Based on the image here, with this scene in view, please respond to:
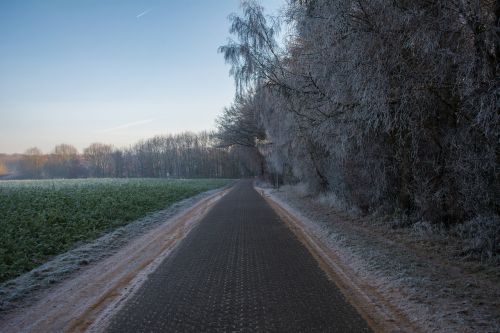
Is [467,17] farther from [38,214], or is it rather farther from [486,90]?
[38,214]

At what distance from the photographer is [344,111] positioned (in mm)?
9008

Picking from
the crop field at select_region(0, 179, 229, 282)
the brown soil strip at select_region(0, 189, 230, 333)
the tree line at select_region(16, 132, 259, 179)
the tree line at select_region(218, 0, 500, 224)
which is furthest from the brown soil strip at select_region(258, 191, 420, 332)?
the tree line at select_region(16, 132, 259, 179)

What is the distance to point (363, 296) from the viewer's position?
4949 millimetres

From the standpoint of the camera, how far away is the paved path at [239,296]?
417cm

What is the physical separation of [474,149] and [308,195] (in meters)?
15.7

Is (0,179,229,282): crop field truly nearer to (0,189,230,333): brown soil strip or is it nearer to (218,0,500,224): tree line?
(0,189,230,333): brown soil strip

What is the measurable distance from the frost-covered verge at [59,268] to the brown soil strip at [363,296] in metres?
4.99

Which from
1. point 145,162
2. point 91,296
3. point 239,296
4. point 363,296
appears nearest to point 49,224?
point 91,296

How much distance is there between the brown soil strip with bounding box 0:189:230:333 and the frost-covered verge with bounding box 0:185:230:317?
0.95 feet

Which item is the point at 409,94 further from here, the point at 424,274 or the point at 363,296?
the point at 363,296

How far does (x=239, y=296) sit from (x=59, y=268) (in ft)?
14.7

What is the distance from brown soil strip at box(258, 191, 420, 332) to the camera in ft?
13.1

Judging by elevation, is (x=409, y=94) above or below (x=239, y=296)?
above

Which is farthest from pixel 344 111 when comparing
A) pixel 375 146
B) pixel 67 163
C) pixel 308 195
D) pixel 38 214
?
pixel 67 163
